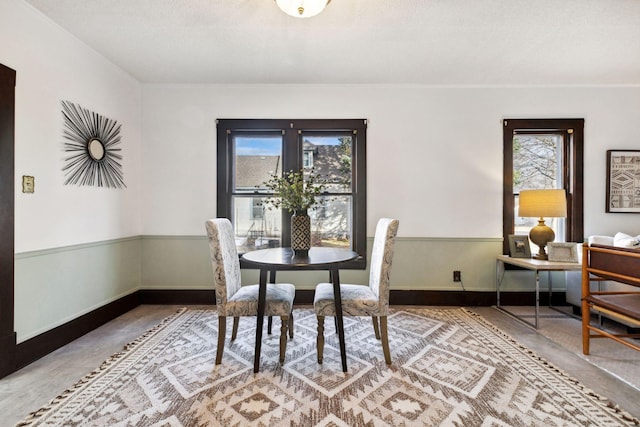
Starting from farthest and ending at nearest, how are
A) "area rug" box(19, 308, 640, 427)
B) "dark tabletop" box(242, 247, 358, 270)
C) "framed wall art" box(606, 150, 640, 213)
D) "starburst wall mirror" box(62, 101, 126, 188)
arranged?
"framed wall art" box(606, 150, 640, 213) → "starburst wall mirror" box(62, 101, 126, 188) → "dark tabletop" box(242, 247, 358, 270) → "area rug" box(19, 308, 640, 427)

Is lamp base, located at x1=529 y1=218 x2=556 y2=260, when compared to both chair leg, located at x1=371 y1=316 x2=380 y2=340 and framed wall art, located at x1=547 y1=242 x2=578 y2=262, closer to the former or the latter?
framed wall art, located at x1=547 y1=242 x2=578 y2=262

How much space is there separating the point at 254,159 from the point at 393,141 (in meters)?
1.61

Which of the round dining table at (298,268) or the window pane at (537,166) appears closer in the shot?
the round dining table at (298,268)

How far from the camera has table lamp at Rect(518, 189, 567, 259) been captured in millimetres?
2920

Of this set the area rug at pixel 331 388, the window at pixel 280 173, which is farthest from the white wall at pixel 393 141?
the area rug at pixel 331 388

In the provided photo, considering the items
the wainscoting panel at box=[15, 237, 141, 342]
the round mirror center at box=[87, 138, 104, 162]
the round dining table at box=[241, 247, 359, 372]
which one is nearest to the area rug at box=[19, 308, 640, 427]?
the round dining table at box=[241, 247, 359, 372]

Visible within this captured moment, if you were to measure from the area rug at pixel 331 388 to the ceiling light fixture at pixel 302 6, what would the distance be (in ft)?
7.58

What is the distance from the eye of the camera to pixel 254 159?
→ 357cm

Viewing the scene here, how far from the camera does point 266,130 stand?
3508 millimetres

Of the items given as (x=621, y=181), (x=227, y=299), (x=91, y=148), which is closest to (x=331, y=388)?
(x=227, y=299)

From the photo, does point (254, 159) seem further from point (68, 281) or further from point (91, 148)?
point (68, 281)

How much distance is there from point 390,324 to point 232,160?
2.45 meters

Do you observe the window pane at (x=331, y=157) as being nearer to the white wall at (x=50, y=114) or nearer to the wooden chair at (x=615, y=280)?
the white wall at (x=50, y=114)

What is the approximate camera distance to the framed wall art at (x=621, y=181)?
133 inches
